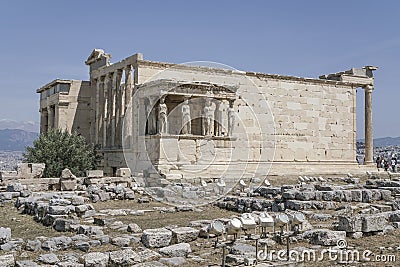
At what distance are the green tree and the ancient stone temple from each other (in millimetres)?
1751

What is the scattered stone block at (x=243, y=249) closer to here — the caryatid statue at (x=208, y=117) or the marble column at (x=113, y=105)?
the caryatid statue at (x=208, y=117)

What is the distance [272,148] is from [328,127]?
439 centimetres

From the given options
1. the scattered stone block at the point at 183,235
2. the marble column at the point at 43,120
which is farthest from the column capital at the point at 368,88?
the scattered stone block at the point at 183,235

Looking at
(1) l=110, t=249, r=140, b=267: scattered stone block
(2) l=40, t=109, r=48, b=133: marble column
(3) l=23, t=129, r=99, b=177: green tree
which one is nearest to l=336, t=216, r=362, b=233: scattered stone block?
(1) l=110, t=249, r=140, b=267: scattered stone block

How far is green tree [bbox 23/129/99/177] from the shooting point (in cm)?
2122

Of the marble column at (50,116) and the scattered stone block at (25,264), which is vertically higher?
the marble column at (50,116)

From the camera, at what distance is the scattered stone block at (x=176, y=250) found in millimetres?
7406

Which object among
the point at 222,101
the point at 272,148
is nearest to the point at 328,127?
the point at 272,148

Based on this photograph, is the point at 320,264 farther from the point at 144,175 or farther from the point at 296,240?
the point at 144,175

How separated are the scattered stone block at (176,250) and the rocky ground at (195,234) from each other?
0.05ft

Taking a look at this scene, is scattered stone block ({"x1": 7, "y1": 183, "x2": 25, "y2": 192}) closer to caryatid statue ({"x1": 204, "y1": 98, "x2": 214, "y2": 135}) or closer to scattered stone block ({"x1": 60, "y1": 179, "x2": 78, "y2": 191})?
scattered stone block ({"x1": 60, "y1": 179, "x2": 78, "y2": 191})

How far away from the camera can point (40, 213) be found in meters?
11.7

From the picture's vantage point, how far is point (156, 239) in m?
8.03

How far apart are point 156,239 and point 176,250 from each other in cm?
65
